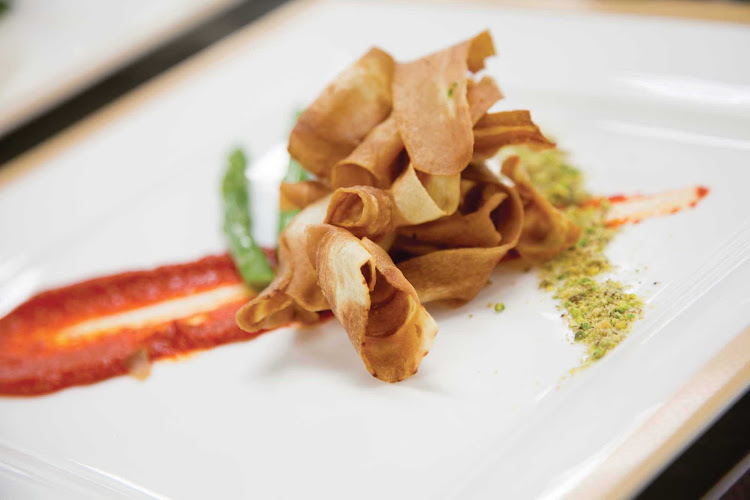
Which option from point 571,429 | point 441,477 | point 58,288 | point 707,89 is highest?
point 707,89

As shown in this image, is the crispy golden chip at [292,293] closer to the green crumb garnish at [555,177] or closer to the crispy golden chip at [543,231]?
the crispy golden chip at [543,231]

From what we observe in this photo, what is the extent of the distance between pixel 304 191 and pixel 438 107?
2.09ft

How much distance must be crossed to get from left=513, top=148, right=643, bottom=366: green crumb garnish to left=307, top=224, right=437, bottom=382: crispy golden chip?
1.60ft

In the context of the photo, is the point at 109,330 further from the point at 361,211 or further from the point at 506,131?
the point at 506,131

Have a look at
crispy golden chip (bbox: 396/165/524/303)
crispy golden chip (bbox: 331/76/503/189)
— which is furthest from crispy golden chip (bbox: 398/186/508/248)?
crispy golden chip (bbox: 331/76/503/189)

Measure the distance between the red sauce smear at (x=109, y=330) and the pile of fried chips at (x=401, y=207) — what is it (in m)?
0.39

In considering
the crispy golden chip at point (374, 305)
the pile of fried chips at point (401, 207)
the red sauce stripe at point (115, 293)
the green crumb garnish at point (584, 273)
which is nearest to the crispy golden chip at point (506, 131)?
the pile of fried chips at point (401, 207)

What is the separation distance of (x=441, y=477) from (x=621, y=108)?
2.02 m

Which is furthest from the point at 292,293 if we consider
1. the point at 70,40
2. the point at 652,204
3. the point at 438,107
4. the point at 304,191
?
the point at 70,40

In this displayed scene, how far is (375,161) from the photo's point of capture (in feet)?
8.37

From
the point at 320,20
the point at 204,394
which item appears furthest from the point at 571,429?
the point at 320,20

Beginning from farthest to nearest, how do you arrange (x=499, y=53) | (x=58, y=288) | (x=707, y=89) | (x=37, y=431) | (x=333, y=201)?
(x=499, y=53), (x=58, y=288), (x=707, y=89), (x=37, y=431), (x=333, y=201)

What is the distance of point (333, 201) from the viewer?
7.82 ft

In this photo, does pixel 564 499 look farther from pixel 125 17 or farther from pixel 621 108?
pixel 125 17
